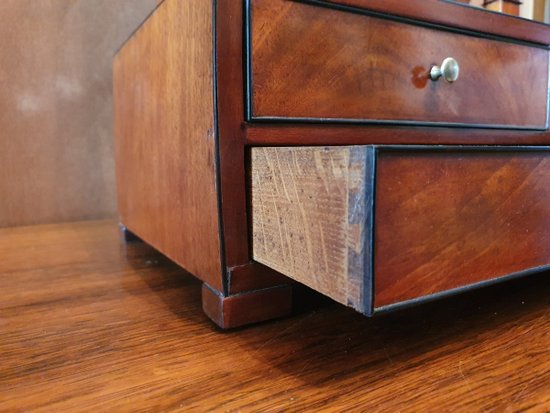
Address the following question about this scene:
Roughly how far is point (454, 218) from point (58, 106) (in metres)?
1.25

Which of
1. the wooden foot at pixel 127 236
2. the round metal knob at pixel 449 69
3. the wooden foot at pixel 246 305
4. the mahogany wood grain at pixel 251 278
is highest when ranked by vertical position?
the round metal knob at pixel 449 69

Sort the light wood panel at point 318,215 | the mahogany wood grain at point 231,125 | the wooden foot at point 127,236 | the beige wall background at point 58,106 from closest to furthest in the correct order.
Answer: the light wood panel at point 318,215
the mahogany wood grain at point 231,125
the wooden foot at point 127,236
the beige wall background at point 58,106

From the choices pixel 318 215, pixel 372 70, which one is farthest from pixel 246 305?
pixel 372 70

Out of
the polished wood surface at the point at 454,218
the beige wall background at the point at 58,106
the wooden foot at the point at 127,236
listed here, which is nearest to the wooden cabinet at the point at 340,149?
the polished wood surface at the point at 454,218

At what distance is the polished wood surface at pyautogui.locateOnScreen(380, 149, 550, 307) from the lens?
0.39 m

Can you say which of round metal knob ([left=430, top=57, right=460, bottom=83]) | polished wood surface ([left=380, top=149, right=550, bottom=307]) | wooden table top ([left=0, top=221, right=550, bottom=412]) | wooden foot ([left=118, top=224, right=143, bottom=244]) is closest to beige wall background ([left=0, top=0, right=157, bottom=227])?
wooden foot ([left=118, top=224, right=143, bottom=244])

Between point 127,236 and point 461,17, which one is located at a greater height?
point 461,17

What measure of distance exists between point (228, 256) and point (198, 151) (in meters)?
0.14

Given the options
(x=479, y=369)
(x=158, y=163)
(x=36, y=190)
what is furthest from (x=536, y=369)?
(x=36, y=190)

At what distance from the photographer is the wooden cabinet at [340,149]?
0.40 metres

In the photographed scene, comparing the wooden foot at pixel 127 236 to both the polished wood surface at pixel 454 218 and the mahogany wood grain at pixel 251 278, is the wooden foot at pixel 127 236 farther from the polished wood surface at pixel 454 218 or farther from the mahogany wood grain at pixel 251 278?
the polished wood surface at pixel 454 218

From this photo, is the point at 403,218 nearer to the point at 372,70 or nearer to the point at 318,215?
the point at 318,215

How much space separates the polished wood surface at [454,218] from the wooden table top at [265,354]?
0.10 meters

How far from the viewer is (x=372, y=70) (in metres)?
0.63
